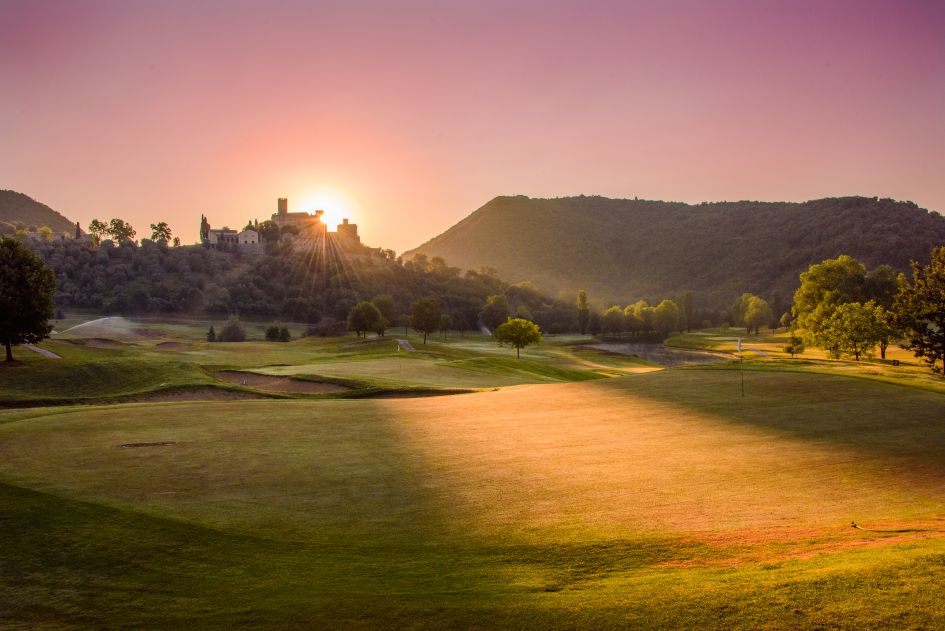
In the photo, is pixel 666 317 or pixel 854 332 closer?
pixel 854 332

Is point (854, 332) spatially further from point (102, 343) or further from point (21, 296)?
point (102, 343)

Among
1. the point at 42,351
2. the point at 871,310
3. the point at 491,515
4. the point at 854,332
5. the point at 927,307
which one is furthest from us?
the point at 871,310

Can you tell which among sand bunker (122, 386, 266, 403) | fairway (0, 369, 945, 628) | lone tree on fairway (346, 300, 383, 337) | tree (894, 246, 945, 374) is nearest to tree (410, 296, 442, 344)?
lone tree on fairway (346, 300, 383, 337)

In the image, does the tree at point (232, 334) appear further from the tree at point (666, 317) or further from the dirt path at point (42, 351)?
the tree at point (666, 317)

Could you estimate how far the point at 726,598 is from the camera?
30.3 feet

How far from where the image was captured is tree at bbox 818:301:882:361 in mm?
69375

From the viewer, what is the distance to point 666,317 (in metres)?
149

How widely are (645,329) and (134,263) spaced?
129275mm

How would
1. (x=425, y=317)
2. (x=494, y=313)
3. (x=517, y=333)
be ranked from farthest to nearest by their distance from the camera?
(x=494, y=313) → (x=425, y=317) → (x=517, y=333)

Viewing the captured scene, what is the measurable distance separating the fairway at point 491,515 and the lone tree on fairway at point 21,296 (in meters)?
26.5

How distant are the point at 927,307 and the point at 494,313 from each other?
357 ft

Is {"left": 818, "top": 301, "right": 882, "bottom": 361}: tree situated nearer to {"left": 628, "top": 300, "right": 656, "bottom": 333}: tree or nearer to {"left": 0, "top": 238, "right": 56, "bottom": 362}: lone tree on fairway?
→ {"left": 0, "top": 238, "right": 56, "bottom": 362}: lone tree on fairway

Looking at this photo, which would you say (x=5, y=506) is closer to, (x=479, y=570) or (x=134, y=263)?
(x=479, y=570)

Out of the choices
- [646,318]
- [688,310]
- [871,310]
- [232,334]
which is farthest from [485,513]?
[688,310]
